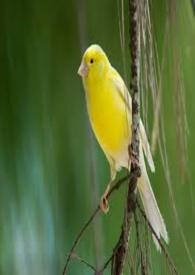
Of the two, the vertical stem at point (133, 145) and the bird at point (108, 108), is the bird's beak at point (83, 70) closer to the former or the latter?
the bird at point (108, 108)

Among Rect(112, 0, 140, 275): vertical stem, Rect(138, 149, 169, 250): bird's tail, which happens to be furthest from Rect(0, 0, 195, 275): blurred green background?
Rect(112, 0, 140, 275): vertical stem

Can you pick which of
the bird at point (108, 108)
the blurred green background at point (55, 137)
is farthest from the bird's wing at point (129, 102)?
the blurred green background at point (55, 137)

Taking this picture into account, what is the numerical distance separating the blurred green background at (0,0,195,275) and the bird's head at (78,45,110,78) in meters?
0.21

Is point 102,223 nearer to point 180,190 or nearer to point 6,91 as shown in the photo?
point 180,190

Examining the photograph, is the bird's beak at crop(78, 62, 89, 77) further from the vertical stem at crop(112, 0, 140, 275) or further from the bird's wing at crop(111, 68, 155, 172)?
the vertical stem at crop(112, 0, 140, 275)

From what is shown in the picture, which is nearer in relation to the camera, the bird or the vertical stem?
the vertical stem

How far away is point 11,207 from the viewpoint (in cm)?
94

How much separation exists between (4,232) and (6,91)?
223mm

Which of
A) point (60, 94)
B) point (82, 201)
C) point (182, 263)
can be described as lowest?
point (182, 263)

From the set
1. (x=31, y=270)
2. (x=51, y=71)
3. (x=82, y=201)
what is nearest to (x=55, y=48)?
(x=51, y=71)

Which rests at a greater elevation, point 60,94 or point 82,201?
point 60,94

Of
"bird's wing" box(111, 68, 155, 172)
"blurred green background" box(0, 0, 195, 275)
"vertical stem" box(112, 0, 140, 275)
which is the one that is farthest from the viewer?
"blurred green background" box(0, 0, 195, 275)

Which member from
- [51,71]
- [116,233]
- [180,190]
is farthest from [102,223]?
[51,71]

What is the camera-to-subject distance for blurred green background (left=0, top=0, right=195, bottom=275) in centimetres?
92
